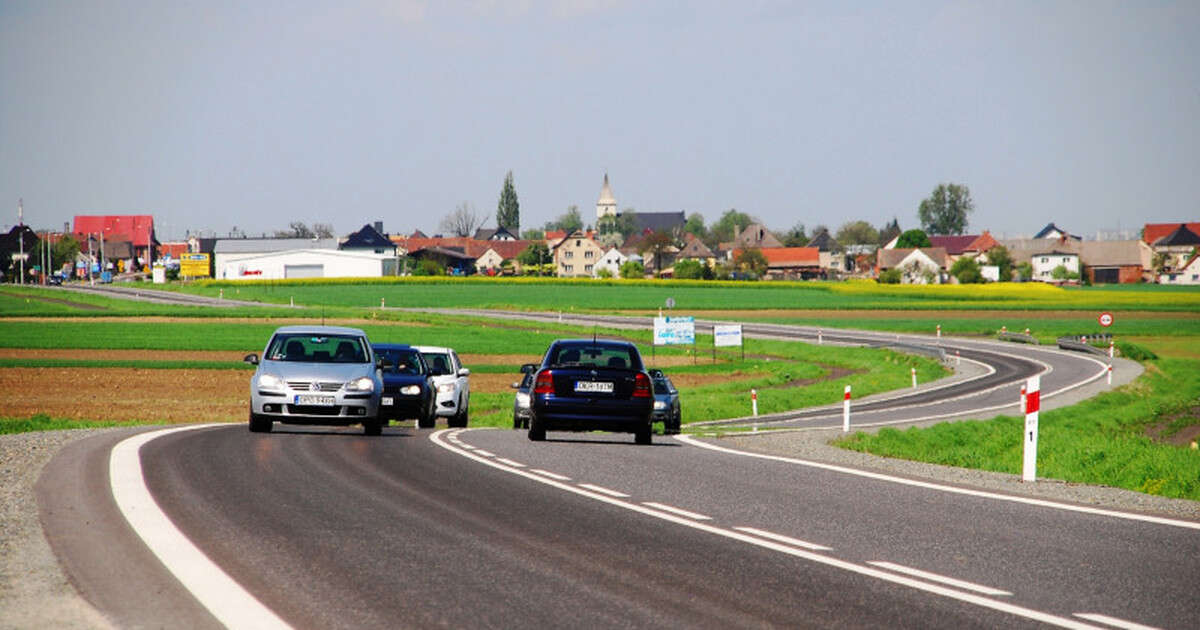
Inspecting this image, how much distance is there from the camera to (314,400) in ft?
67.6

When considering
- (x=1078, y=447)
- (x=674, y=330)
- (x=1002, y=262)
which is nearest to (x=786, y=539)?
(x=1078, y=447)

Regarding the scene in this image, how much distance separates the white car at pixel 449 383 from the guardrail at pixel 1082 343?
48.2 metres

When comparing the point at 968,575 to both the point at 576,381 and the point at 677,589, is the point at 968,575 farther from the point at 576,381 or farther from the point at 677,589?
the point at 576,381

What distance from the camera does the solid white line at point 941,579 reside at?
8.17 metres

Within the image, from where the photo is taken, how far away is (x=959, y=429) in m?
30.2

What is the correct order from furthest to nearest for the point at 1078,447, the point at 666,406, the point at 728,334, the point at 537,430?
the point at 728,334
the point at 666,406
the point at 1078,447
the point at 537,430

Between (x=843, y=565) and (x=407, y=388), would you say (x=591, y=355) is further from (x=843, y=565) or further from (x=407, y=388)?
(x=843, y=565)

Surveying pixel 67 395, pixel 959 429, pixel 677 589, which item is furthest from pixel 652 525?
pixel 67 395

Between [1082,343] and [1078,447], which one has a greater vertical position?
[1078,447]

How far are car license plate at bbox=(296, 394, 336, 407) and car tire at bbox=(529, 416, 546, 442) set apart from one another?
2.97m

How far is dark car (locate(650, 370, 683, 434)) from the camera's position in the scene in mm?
27547

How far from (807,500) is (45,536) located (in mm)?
6312

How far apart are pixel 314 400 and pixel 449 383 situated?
25.7ft

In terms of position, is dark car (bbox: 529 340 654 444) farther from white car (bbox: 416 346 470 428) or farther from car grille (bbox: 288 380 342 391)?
white car (bbox: 416 346 470 428)
